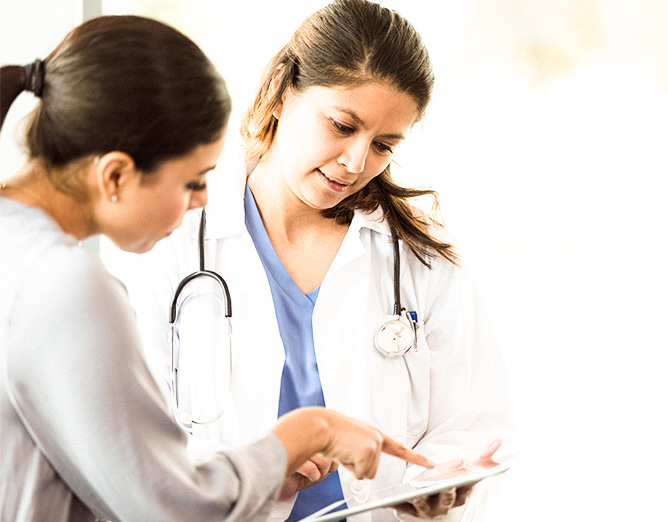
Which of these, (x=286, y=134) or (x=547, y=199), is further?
(x=547, y=199)

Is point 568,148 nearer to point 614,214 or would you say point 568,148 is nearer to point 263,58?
point 614,214

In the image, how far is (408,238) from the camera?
4.23 feet

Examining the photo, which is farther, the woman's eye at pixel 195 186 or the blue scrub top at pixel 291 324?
the blue scrub top at pixel 291 324

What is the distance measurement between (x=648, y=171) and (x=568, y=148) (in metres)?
0.24

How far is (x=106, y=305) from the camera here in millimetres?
556

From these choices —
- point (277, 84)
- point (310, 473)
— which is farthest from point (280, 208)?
point (310, 473)

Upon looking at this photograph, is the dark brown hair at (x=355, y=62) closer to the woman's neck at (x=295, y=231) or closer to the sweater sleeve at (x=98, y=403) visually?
the woman's neck at (x=295, y=231)

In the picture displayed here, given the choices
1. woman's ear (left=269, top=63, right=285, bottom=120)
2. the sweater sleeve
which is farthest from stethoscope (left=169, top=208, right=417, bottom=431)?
the sweater sleeve

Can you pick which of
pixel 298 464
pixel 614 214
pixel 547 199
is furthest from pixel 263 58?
pixel 298 464

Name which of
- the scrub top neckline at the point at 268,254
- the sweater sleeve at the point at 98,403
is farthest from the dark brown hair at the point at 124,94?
the scrub top neckline at the point at 268,254

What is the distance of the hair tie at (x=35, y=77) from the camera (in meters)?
0.67

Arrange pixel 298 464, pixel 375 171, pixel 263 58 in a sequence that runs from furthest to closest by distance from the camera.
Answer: pixel 263 58 → pixel 375 171 → pixel 298 464

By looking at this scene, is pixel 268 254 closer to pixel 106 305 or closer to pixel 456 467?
pixel 456 467

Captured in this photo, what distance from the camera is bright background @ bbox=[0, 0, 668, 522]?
2064mm
